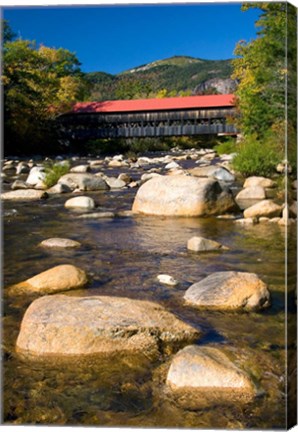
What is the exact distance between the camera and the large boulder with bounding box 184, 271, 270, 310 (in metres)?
3.84

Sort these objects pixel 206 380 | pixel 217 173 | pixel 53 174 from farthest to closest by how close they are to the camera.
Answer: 1. pixel 217 173
2. pixel 53 174
3. pixel 206 380

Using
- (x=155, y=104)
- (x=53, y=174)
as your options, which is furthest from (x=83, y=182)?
(x=155, y=104)

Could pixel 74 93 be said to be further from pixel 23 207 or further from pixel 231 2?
pixel 231 2

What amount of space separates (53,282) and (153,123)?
3106 cm

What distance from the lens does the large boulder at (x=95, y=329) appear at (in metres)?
3.02

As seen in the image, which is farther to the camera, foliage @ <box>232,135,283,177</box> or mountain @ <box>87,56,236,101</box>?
foliage @ <box>232,135,283,177</box>

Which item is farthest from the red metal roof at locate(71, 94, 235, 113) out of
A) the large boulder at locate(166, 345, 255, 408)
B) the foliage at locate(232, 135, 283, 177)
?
the large boulder at locate(166, 345, 255, 408)

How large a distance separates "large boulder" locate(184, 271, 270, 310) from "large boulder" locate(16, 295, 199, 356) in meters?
0.65

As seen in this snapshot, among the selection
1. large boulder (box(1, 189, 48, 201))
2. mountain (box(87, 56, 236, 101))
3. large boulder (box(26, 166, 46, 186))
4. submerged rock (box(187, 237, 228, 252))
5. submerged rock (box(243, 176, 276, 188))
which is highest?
mountain (box(87, 56, 236, 101))

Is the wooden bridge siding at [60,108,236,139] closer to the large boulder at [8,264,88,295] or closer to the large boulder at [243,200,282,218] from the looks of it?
the large boulder at [243,200,282,218]

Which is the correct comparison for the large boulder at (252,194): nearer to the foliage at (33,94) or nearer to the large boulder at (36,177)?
the foliage at (33,94)

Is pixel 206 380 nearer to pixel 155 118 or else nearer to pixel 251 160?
pixel 251 160

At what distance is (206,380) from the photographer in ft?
8.31

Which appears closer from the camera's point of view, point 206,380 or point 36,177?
point 206,380
